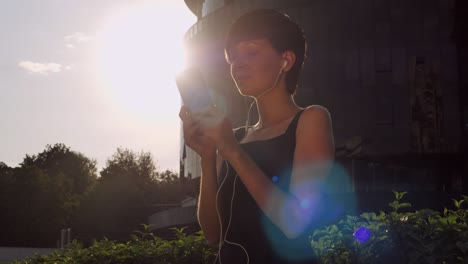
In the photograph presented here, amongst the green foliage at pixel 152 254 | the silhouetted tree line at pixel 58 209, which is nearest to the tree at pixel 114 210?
the silhouetted tree line at pixel 58 209

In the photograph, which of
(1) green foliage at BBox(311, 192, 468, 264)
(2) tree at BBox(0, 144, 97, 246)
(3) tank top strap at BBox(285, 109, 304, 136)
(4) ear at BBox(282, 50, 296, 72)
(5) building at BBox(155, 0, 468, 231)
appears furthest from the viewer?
(2) tree at BBox(0, 144, 97, 246)

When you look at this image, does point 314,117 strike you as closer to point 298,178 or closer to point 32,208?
point 298,178

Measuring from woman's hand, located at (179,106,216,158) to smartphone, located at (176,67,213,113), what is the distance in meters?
0.04

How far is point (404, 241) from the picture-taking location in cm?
550

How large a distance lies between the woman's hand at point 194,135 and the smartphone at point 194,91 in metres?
0.04

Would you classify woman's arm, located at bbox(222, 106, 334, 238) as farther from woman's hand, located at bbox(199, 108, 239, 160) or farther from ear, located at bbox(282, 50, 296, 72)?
ear, located at bbox(282, 50, 296, 72)

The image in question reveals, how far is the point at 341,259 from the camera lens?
5.95 m

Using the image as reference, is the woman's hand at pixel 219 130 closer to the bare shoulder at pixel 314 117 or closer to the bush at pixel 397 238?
the bare shoulder at pixel 314 117

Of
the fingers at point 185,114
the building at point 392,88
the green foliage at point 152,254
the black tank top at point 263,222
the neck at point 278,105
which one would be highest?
the building at point 392,88

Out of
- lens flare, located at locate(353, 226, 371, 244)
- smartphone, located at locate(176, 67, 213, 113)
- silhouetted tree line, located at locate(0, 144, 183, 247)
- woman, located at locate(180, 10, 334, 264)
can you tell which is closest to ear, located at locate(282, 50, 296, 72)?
woman, located at locate(180, 10, 334, 264)

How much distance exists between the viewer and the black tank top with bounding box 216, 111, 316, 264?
258cm

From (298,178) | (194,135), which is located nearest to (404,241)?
(298,178)

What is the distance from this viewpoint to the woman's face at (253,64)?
9.08 feet

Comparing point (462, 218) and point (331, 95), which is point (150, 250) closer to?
point (462, 218)
